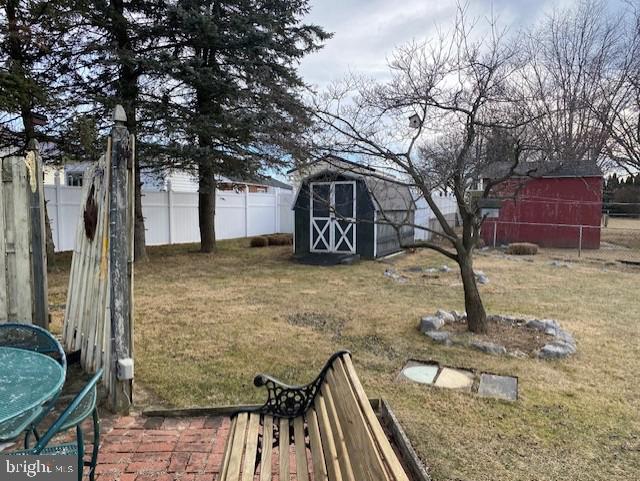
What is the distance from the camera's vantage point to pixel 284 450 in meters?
2.02

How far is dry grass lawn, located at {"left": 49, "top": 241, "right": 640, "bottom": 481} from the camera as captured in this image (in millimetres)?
2654

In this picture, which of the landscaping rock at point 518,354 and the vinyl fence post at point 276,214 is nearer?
the landscaping rock at point 518,354

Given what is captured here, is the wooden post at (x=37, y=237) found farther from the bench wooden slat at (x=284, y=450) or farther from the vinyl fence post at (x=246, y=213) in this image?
the vinyl fence post at (x=246, y=213)

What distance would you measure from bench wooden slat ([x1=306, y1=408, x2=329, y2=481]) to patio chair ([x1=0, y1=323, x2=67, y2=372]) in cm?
147

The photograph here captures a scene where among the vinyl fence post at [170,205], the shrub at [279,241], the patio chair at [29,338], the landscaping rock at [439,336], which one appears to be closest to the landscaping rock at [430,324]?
the landscaping rock at [439,336]

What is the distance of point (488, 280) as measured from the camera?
8781 mm

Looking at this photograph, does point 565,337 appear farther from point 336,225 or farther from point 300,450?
point 336,225

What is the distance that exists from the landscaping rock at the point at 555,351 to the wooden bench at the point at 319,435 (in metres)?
3.00

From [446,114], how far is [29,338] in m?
4.56

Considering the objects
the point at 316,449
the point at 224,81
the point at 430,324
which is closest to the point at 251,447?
the point at 316,449

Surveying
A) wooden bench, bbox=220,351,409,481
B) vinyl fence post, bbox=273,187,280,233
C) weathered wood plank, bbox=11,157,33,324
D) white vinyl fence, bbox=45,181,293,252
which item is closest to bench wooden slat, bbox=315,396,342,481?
wooden bench, bbox=220,351,409,481

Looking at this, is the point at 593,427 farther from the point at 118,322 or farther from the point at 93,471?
the point at 118,322

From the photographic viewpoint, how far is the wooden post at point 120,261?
2.81 meters

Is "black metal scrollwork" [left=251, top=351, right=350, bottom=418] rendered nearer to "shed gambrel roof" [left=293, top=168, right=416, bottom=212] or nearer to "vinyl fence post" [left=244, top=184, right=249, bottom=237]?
"shed gambrel roof" [left=293, top=168, right=416, bottom=212]
